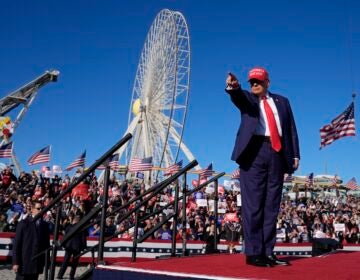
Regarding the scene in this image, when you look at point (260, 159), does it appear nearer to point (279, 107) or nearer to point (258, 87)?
point (279, 107)

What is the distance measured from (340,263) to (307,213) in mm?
18759

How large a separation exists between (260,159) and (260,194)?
0.98ft

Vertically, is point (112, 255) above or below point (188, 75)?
below

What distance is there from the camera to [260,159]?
3.80m

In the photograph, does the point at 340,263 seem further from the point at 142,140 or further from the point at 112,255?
the point at 142,140

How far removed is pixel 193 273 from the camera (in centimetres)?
311

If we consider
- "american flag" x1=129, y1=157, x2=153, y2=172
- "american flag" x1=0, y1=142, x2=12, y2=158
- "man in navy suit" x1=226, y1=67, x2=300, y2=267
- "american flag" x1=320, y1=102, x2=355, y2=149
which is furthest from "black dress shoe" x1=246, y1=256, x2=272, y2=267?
"american flag" x1=129, y1=157, x2=153, y2=172

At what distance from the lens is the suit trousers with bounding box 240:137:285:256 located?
372 cm

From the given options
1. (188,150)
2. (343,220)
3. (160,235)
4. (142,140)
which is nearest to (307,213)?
(343,220)

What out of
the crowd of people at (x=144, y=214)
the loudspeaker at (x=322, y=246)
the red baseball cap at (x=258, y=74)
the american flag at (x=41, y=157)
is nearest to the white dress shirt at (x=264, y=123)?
the red baseball cap at (x=258, y=74)

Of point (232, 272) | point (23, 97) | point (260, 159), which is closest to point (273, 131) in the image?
point (260, 159)

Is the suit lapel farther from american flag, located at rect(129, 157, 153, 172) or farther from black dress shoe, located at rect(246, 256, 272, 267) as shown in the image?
american flag, located at rect(129, 157, 153, 172)

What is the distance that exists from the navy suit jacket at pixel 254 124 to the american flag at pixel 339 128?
15003 millimetres

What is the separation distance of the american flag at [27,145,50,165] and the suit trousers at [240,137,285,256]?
1675 cm
